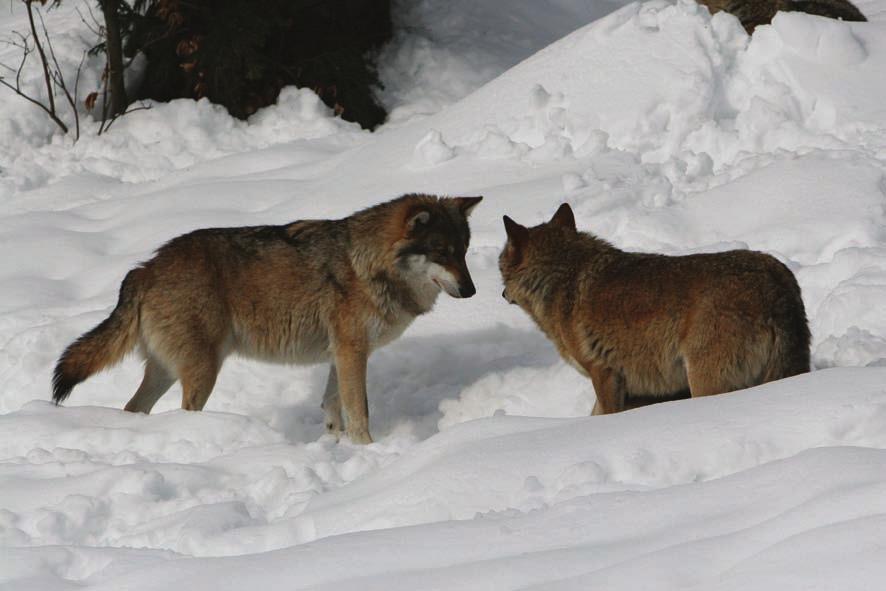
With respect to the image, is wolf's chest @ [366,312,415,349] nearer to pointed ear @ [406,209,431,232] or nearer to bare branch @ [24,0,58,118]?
pointed ear @ [406,209,431,232]

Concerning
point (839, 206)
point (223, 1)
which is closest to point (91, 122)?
point (223, 1)

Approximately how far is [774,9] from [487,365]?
6706 mm

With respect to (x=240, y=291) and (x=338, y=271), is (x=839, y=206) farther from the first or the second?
(x=240, y=291)

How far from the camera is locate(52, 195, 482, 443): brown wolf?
7.64 meters

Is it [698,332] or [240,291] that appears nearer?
[698,332]

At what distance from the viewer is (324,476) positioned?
20.8ft

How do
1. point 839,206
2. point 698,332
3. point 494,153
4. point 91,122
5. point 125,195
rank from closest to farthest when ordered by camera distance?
point 698,332 < point 839,206 < point 494,153 < point 125,195 < point 91,122

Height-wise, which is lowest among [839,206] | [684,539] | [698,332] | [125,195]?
[125,195]

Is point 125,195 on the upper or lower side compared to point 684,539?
lower

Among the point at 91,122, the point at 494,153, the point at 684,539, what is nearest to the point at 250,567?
the point at 684,539

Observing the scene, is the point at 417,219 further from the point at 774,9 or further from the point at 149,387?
the point at 774,9

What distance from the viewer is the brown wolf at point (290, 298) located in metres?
7.64

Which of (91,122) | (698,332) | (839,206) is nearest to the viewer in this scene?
(698,332)

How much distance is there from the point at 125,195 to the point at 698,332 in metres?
8.15
